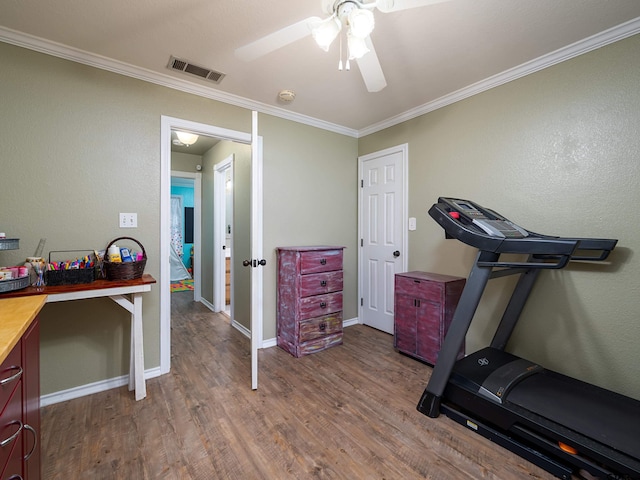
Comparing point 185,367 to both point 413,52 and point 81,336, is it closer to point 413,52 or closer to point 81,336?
point 81,336

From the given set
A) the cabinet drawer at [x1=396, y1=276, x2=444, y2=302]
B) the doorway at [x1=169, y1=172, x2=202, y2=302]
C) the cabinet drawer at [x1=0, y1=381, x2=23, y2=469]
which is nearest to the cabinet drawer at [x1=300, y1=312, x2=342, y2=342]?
the cabinet drawer at [x1=396, y1=276, x2=444, y2=302]

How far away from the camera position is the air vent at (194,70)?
2.25m

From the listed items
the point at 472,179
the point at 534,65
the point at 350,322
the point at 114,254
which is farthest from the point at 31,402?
the point at 534,65

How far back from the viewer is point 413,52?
2.12 meters

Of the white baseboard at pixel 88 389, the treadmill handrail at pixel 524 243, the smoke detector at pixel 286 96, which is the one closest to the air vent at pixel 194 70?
the smoke detector at pixel 286 96

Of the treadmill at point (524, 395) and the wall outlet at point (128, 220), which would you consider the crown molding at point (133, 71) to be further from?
the treadmill at point (524, 395)

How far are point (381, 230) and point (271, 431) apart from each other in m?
2.37

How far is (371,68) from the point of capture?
1.69 meters

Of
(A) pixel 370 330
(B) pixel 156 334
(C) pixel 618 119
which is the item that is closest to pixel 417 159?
(C) pixel 618 119

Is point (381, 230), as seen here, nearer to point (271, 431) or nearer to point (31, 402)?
point (271, 431)

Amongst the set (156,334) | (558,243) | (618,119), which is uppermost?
(618,119)

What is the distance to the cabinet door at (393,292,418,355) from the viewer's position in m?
2.75

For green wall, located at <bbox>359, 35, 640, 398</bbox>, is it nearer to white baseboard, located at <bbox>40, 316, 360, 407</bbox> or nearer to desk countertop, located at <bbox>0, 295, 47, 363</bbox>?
white baseboard, located at <bbox>40, 316, 360, 407</bbox>

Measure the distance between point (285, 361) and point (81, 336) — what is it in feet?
5.28
